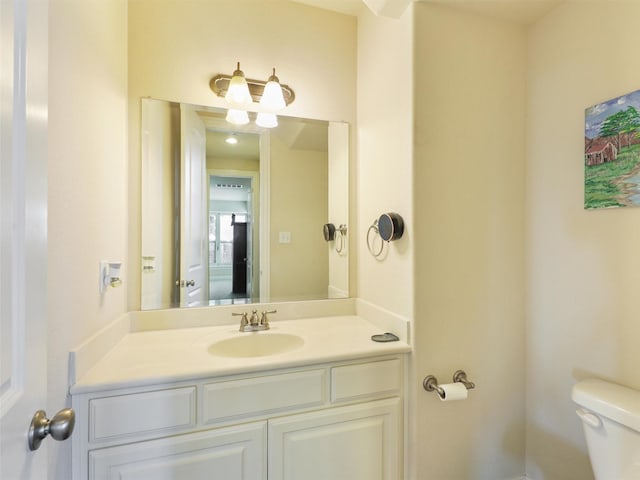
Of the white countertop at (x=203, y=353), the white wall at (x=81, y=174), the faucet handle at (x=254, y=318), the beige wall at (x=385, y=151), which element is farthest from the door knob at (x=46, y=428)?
the beige wall at (x=385, y=151)

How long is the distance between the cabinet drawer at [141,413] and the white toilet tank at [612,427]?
1.39 m

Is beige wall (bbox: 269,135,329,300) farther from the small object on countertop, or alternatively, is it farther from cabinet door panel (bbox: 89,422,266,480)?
cabinet door panel (bbox: 89,422,266,480)

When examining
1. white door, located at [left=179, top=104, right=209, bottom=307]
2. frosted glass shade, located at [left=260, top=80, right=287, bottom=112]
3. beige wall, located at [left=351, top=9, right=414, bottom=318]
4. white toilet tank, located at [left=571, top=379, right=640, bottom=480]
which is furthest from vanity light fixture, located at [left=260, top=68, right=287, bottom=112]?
white toilet tank, located at [left=571, top=379, right=640, bottom=480]

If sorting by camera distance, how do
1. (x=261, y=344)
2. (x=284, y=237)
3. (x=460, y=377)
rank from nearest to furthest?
(x=460, y=377)
(x=261, y=344)
(x=284, y=237)

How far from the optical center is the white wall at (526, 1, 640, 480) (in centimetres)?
113

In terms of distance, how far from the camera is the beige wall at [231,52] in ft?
4.86

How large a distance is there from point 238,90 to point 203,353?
127 cm

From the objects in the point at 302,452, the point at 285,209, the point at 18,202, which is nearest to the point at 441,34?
the point at 285,209

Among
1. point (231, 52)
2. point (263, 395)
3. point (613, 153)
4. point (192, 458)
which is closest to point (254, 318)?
point (263, 395)

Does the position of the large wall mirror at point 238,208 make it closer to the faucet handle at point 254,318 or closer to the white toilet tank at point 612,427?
the faucet handle at point 254,318

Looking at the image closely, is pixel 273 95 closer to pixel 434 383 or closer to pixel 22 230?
pixel 22 230

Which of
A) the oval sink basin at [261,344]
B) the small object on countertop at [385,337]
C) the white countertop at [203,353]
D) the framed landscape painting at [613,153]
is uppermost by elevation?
the framed landscape painting at [613,153]

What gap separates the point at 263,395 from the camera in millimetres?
1124

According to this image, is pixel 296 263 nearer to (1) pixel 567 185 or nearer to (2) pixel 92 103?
(2) pixel 92 103
